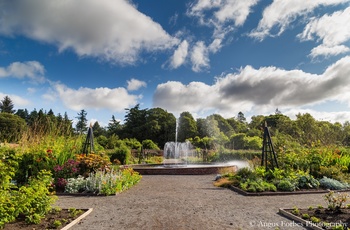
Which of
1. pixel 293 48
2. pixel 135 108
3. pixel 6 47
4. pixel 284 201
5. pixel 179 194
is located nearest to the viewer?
pixel 284 201

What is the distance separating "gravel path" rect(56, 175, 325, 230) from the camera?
4477 millimetres

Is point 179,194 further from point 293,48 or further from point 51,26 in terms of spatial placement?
point 293,48

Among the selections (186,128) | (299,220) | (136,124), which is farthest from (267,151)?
(136,124)

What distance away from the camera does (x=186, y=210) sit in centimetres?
554

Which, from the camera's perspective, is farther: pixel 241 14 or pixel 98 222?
pixel 241 14

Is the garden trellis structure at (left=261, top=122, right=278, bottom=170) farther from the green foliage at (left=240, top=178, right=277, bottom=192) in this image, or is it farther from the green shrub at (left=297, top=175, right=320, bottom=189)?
the green foliage at (left=240, top=178, right=277, bottom=192)

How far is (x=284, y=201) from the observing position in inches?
260

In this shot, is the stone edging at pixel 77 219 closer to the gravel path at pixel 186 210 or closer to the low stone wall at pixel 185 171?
the gravel path at pixel 186 210

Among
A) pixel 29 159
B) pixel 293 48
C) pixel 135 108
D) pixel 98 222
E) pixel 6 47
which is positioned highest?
pixel 135 108

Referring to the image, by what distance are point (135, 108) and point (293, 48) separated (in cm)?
4742

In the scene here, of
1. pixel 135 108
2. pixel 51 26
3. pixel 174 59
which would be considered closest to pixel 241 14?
pixel 174 59

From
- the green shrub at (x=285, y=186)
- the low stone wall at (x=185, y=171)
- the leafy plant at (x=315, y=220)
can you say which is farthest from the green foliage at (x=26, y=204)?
the low stone wall at (x=185, y=171)

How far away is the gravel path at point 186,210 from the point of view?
4477 millimetres

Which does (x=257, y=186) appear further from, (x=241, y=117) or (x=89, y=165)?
(x=241, y=117)
